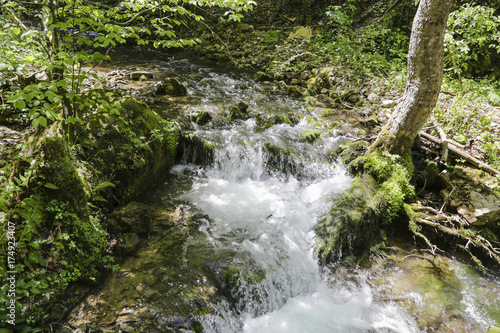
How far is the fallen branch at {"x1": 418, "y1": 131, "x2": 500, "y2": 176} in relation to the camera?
496 centimetres

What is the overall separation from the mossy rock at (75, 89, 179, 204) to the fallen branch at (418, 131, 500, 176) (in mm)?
5695

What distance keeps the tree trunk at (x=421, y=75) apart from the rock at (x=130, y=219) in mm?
4879

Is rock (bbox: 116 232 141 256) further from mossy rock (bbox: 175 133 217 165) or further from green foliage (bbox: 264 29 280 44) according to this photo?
green foliage (bbox: 264 29 280 44)

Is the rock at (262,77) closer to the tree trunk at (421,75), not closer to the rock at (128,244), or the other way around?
the tree trunk at (421,75)

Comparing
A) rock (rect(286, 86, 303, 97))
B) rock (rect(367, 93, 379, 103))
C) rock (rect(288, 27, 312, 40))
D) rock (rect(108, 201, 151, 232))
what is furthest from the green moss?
rock (rect(288, 27, 312, 40))

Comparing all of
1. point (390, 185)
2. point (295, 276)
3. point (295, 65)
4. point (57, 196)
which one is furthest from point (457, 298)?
point (295, 65)

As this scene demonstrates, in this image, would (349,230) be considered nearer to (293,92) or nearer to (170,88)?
(293,92)

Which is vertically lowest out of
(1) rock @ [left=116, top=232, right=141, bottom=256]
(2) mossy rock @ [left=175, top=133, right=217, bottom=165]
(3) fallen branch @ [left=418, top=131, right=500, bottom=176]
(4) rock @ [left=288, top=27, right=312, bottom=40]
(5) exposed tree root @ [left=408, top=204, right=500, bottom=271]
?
(1) rock @ [left=116, top=232, right=141, bottom=256]

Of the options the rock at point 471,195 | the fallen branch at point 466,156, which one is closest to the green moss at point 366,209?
the rock at point 471,195

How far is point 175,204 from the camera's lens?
4969mm

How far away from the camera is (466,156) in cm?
524

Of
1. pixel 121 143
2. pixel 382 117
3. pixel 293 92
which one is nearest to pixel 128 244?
pixel 121 143

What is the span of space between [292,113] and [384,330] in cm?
610

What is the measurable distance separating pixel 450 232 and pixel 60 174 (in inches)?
239
